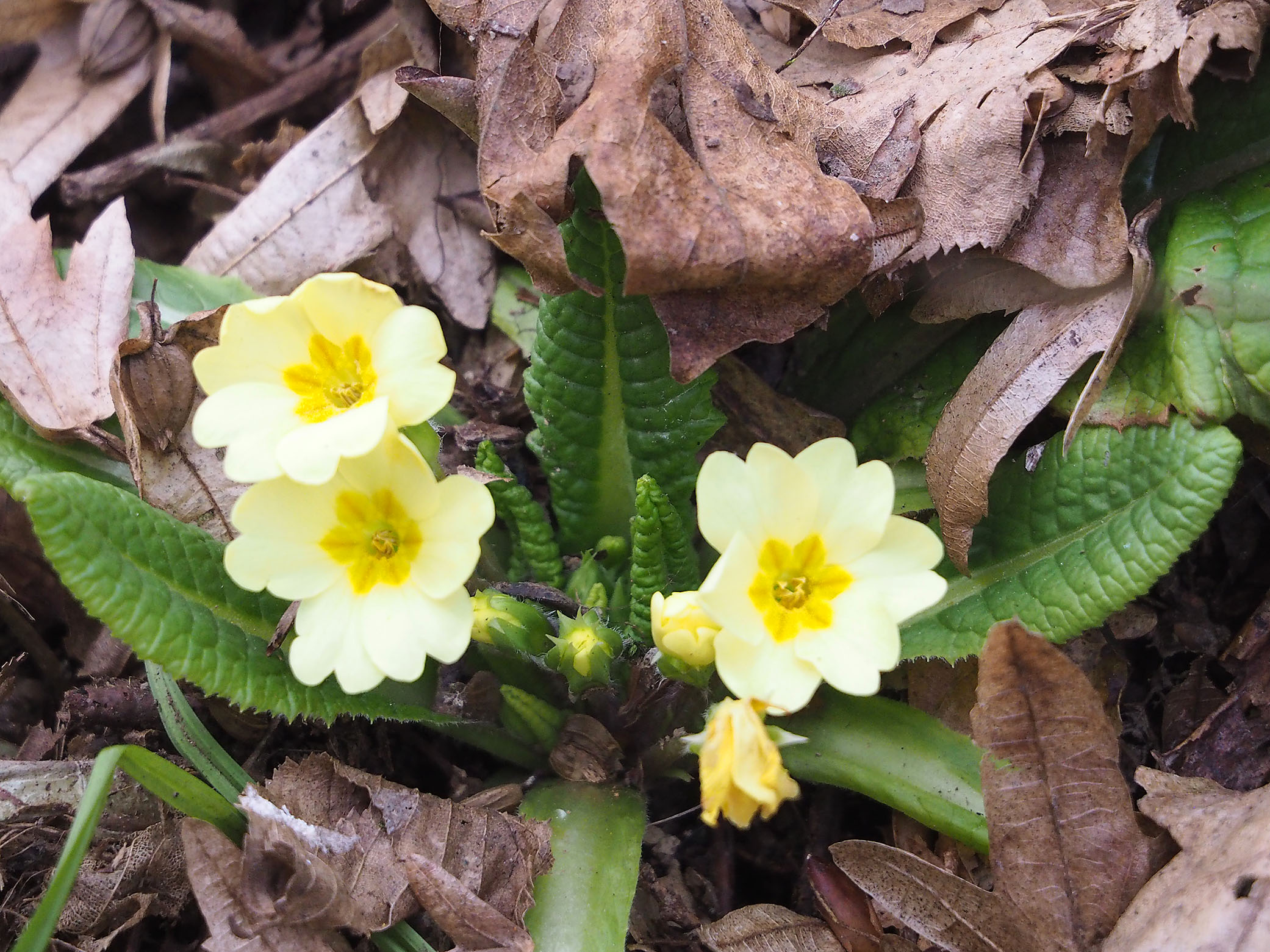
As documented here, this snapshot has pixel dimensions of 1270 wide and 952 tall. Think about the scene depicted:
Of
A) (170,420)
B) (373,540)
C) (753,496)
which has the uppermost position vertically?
(753,496)

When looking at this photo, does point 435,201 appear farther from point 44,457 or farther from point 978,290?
point 978,290

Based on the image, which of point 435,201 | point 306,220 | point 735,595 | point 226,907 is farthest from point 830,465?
point 306,220

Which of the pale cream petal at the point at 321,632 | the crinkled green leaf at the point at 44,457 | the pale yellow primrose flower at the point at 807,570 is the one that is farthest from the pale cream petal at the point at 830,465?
the crinkled green leaf at the point at 44,457

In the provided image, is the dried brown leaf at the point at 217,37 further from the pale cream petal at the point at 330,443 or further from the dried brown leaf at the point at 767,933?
the dried brown leaf at the point at 767,933

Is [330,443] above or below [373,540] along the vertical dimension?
above

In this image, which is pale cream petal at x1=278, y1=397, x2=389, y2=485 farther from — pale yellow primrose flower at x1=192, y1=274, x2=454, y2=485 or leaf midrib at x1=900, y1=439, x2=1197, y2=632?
leaf midrib at x1=900, y1=439, x2=1197, y2=632

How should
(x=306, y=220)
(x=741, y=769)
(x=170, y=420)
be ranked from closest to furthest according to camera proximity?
(x=741, y=769) < (x=170, y=420) < (x=306, y=220)

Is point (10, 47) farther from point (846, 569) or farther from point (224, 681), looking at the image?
point (846, 569)

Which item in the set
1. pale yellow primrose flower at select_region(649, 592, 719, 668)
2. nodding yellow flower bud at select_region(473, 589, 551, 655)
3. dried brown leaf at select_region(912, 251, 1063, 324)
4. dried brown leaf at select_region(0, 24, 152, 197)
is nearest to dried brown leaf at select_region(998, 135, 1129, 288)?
dried brown leaf at select_region(912, 251, 1063, 324)

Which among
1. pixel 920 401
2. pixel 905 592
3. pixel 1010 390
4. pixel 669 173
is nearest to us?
pixel 905 592
